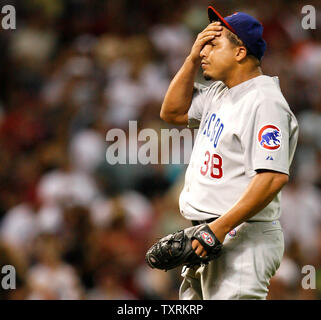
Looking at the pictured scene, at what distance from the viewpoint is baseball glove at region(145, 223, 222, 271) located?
2.27m

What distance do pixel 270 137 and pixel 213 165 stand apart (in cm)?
25

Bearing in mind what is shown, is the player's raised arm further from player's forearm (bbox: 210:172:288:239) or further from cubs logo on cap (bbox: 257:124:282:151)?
player's forearm (bbox: 210:172:288:239)

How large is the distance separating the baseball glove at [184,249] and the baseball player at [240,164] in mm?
24

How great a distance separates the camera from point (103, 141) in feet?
15.9

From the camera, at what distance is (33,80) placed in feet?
18.7

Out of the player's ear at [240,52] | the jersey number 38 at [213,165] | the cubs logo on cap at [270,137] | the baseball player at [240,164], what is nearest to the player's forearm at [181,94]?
the baseball player at [240,164]

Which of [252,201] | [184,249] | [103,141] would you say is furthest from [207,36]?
[103,141]

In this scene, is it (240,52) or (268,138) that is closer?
(268,138)

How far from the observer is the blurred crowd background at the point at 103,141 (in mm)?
4184

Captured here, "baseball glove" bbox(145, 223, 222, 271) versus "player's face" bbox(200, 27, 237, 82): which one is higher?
"player's face" bbox(200, 27, 237, 82)

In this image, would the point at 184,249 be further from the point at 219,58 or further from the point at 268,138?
the point at 219,58

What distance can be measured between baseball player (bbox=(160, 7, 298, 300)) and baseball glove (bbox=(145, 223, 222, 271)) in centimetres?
2

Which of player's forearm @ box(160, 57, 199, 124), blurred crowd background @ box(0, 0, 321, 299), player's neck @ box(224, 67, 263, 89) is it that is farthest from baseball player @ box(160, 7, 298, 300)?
blurred crowd background @ box(0, 0, 321, 299)

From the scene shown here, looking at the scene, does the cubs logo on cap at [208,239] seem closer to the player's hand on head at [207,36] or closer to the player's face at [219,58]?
the player's face at [219,58]
